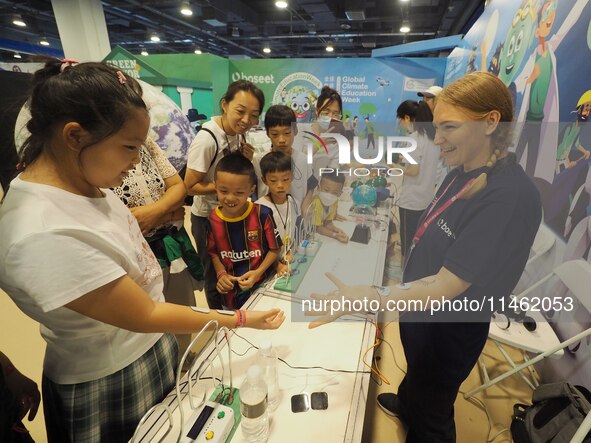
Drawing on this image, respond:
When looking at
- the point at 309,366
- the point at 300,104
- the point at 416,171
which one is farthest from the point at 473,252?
the point at 300,104

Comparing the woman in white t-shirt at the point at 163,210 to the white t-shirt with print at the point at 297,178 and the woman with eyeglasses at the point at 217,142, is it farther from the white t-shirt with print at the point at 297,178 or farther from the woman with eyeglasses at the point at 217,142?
the white t-shirt with print at the point at 297,178

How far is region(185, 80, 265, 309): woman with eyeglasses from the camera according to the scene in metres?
1.71

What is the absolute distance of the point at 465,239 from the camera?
2.98 ft

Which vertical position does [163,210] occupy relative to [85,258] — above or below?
below

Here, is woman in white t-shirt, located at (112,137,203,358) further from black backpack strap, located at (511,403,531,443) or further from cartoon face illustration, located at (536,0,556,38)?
cartoon face illustration, located at (536,0,556,38)

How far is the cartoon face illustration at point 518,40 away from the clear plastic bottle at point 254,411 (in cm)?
286

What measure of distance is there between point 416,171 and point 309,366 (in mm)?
1982

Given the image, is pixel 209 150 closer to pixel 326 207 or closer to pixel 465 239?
pixel 326 207

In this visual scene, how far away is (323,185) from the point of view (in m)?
2.04

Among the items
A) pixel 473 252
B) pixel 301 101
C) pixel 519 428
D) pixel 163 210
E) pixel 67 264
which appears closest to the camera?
pixel 67 264

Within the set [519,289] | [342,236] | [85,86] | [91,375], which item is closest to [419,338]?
[342,236]

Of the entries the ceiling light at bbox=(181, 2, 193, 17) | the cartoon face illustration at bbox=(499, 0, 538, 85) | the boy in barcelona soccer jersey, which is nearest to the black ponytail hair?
the boy in barcelona soccer jersey

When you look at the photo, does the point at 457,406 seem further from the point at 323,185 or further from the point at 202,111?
the point at 202,111

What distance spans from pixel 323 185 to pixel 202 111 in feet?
17.1
